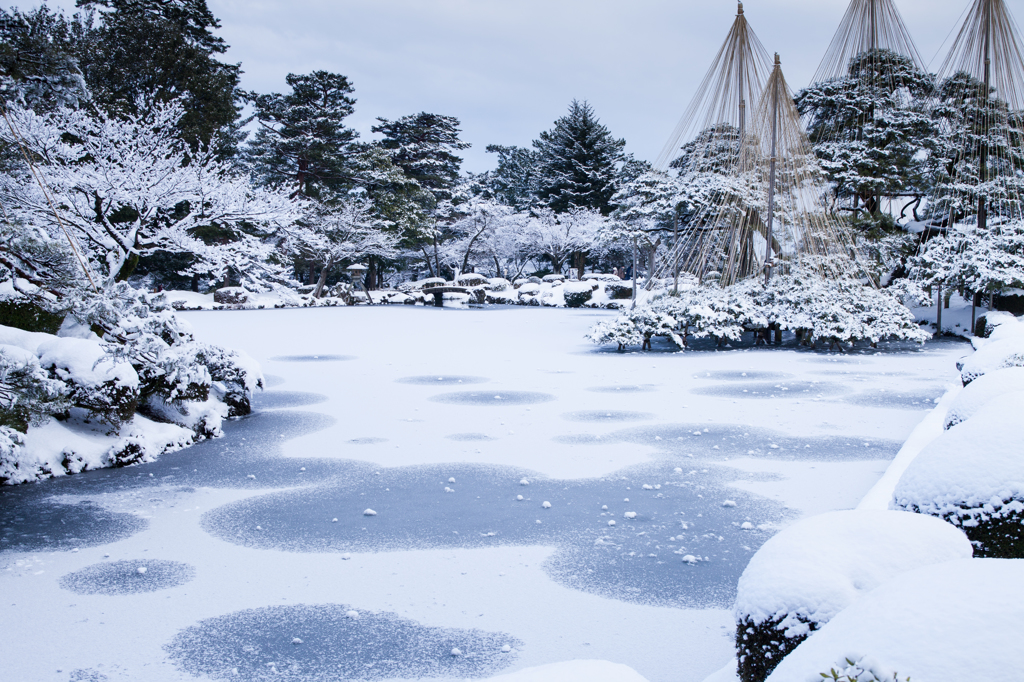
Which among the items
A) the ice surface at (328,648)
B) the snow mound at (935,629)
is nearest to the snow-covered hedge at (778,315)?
the ice surface at (328,648)

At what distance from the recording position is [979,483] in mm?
2273

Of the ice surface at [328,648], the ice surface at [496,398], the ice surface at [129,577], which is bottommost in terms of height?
the ice surface at [129,577]

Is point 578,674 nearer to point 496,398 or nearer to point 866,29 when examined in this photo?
point 496,398

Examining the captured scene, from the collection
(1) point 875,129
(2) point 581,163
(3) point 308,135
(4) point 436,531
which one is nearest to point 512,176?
(2) point 581,163

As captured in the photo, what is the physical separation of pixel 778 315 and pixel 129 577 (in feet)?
42.0

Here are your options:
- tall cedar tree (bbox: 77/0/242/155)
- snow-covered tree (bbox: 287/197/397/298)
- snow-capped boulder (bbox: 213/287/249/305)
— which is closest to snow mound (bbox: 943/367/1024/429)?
tall cedar tree (bbox: 77/0/242/155)

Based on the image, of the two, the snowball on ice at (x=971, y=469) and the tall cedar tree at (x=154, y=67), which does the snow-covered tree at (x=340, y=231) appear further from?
the snowball on ice at (x=971, y=469)

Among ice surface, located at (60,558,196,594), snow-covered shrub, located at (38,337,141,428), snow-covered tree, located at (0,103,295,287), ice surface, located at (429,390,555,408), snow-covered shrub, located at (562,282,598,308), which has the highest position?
snow-covered tree, located at (0,103,295,287)

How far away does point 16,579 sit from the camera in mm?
3686

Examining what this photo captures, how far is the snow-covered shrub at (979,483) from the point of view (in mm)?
2178

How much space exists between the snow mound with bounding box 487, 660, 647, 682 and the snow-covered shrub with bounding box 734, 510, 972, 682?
16.1 inches

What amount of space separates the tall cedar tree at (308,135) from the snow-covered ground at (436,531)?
24996 millimetres

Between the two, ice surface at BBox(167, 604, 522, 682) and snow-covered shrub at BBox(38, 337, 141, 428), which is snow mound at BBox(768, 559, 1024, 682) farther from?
snow-covered shrub at BBox(38, 337, 141, 428)

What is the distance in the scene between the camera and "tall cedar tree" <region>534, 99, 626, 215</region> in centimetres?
4244
